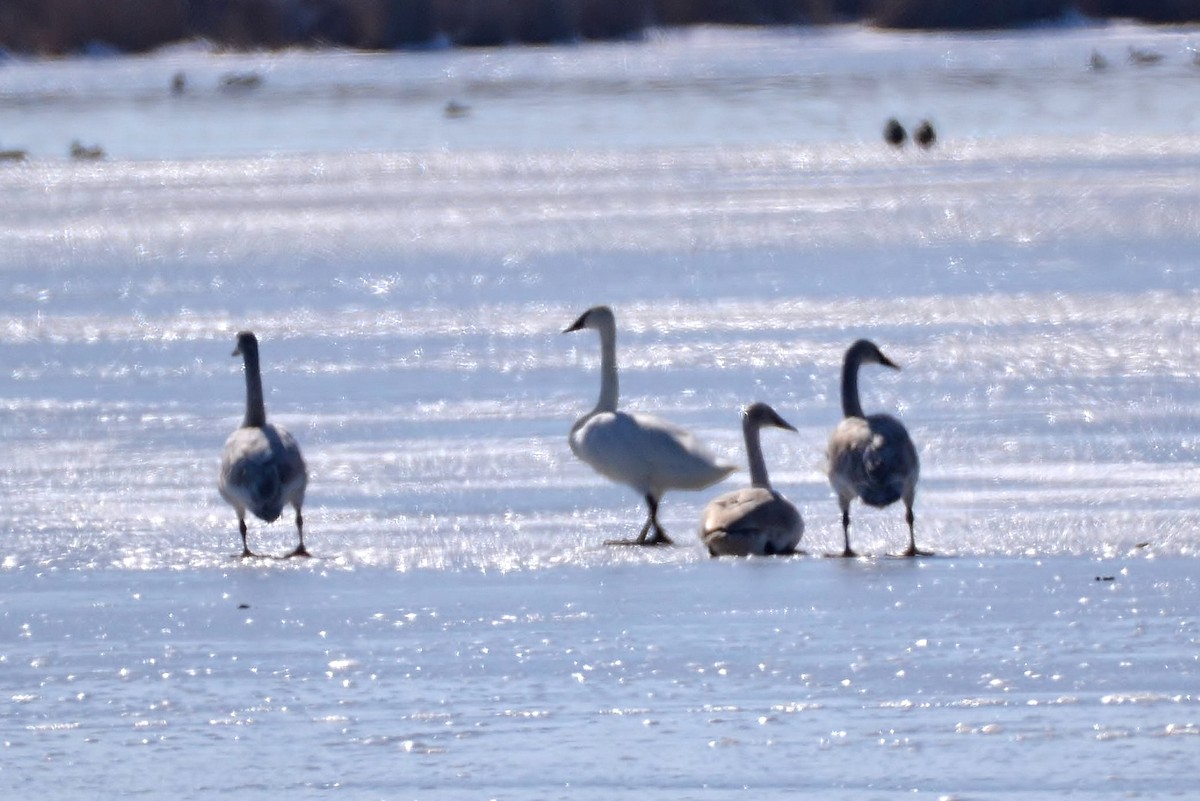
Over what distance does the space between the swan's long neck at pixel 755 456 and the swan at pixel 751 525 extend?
0.23m

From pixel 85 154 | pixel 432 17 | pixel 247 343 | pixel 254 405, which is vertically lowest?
pixel 254 405

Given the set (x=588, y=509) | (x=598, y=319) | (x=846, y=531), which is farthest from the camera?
(x=598, y=319)

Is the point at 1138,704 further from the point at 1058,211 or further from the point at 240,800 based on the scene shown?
the point at 1058,211

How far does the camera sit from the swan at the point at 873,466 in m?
6.79

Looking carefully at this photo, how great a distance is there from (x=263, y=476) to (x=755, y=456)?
55.8 inches

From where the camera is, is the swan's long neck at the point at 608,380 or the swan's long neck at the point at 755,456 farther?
the swan's long neck at the point at 608,380

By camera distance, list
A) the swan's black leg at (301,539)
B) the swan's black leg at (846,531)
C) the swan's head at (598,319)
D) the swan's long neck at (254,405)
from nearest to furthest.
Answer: the swan's black leg at (846,531) < the swan's black leg at (301,539) < the swan's long neck at (254,405) < the swan's head at (598,319)

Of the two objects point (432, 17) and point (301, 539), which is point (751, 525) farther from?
point (432, 17)

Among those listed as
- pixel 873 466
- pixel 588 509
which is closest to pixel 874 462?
pixel 873 466

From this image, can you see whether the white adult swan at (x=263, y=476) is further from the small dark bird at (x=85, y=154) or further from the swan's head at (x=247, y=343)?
the small dark bird at (x=85, y=154)

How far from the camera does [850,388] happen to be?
761 centimetres

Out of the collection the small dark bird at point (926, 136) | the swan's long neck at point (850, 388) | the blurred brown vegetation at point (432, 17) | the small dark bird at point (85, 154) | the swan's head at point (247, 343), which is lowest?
the swan's long neck at point (850, 388)

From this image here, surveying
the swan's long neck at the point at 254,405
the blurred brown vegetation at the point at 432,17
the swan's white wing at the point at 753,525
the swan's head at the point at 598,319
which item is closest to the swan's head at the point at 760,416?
the swan's white wing at the point at 753,525

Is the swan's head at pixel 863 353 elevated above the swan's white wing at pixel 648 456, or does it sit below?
above
